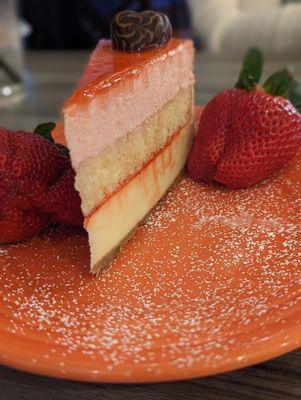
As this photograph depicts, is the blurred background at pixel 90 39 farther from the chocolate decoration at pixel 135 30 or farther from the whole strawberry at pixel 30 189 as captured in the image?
the whole strawberry at pixel 30 189

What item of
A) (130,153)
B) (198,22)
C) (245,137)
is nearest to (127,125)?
(130,153)

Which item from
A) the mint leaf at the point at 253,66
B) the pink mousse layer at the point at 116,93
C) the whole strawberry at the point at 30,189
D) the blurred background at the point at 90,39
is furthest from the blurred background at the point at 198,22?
the whole strawberry at the point at 30,189

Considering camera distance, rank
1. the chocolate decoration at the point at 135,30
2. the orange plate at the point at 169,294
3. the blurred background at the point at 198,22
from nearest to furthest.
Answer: the orange plate at the point at 169,294, the chocolate decoration at the point at 135,30, the blurred background at the point at 198,22

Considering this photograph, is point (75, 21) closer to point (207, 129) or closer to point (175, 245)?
point (207, 129)

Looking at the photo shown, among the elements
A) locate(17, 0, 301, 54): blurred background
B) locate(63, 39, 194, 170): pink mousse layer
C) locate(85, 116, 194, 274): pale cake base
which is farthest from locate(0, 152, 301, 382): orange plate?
locate(17, 0, 301, 54): blurred background

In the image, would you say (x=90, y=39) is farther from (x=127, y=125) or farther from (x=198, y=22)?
(x=127, y=125)

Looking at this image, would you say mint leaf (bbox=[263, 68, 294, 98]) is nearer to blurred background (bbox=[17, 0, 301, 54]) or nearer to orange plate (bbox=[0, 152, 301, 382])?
orange plate (bbox=[0, 152, 301, 382])
